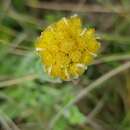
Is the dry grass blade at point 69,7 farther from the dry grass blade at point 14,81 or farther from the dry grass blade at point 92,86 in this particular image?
the dry grass blade at point 14,81

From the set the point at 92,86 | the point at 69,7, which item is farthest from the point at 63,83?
the point at 69,7

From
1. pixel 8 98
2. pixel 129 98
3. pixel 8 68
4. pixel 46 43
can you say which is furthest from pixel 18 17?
pixel 46 43

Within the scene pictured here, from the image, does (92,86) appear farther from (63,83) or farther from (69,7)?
(69,7)

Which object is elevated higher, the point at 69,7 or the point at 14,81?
the point at 69,7

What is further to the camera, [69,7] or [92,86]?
[69,7]

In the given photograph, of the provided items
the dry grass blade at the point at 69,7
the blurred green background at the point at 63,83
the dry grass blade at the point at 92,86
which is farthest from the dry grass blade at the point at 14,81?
the dry grass blade at the point at 69,7

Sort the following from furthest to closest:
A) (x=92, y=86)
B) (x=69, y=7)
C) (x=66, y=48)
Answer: (x=69, y=7) < (x=92, y=86) < (x=66, y=48)

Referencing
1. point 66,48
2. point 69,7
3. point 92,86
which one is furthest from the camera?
point 69,7
